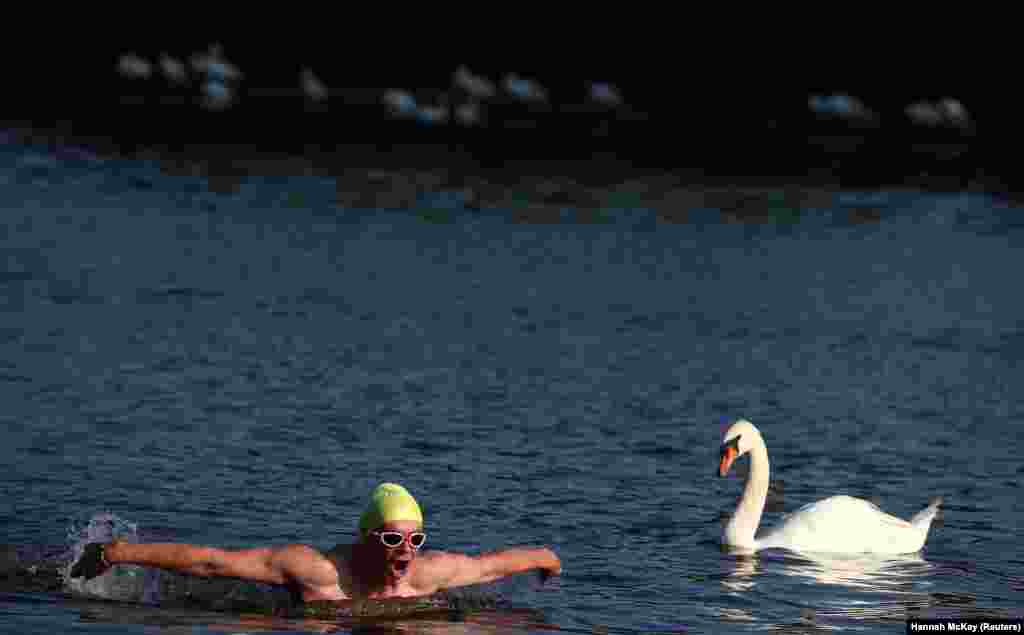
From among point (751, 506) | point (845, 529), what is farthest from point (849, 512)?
point (751, 506)

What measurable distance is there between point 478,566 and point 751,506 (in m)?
3.66

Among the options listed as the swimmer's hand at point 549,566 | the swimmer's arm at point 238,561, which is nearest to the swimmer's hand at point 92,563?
the swimmer's arm at point 238,561

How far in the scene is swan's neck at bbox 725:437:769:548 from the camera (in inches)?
609

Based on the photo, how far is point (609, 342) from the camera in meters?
23.9

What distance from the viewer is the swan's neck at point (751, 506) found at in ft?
50.7

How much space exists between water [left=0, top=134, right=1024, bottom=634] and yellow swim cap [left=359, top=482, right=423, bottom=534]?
0.82 metres

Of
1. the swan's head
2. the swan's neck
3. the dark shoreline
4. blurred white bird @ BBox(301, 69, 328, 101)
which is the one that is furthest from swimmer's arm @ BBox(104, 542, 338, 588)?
blurred white bird @ BBox(301, 69, 328, 101)

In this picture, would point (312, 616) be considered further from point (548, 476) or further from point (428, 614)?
point (548, 476)

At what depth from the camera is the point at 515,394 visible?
20578 mm

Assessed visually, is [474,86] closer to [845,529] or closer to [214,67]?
[214,67]

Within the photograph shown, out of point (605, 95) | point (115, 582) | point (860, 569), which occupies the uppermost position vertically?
point (605, 95)

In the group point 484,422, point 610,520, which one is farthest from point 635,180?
point 610,520

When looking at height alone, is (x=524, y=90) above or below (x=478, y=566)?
above

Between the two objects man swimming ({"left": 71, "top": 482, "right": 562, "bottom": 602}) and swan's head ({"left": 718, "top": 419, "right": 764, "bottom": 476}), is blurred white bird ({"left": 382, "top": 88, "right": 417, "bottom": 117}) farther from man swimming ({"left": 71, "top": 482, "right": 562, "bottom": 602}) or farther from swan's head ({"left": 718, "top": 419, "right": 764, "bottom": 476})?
man swimming ({"left": 71, "top": 482, "right": 562, "bottom": 602})
